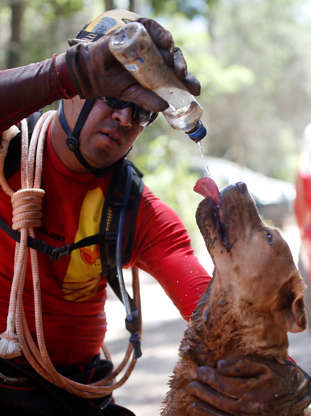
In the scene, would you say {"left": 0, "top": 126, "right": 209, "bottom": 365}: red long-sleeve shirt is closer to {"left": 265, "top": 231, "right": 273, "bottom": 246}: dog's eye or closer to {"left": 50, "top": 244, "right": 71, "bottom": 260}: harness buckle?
{"left": 50, "top": 244, "right": 71, "bottom": 260}: harness buckle

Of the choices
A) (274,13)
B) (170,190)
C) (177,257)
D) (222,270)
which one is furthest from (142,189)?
(274,13)

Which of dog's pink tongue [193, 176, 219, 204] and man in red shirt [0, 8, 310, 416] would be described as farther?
man in red shirt [0, 8, 310, 416]

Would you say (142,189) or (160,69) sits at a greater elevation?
(160,69)

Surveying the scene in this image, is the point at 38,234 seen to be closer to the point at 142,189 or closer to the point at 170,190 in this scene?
the point at 142,189

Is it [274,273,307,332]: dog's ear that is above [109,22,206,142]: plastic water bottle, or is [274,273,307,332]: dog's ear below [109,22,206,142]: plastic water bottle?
below

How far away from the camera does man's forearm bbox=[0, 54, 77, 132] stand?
219cm

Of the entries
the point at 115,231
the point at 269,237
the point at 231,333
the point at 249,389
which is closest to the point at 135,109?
the point at 115,231

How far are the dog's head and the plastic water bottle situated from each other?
1.56ft

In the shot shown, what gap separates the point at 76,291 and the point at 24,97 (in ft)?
3.87

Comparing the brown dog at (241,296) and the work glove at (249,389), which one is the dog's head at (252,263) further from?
the work glove at (249,389)

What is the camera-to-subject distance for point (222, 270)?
7.61ft

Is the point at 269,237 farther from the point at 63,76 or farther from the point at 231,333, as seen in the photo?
the point at 63,76

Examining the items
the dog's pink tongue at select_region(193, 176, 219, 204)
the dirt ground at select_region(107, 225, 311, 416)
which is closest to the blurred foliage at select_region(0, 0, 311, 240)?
the dirt ground at select_region(107, 225, 311, 416)

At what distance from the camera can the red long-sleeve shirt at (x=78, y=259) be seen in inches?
115
